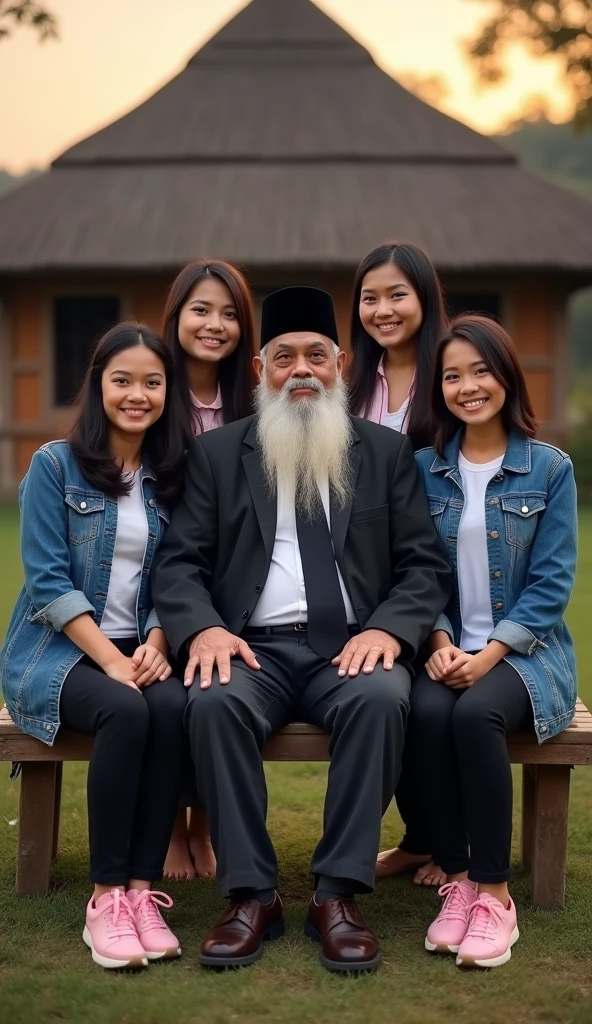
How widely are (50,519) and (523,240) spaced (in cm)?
1450

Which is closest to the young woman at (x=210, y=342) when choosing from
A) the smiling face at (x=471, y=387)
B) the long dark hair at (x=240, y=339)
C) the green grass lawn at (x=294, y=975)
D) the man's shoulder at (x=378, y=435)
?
the long dark hair at (x=240, y=339)

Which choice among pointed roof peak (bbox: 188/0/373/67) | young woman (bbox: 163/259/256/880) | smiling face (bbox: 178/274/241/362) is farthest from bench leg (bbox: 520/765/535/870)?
pointed roof peak (bbox: 188/0/373/67)

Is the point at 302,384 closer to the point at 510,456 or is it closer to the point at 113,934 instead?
the point at 510,456

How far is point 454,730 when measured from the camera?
365cm

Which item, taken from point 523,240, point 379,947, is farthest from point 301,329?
point 523,240

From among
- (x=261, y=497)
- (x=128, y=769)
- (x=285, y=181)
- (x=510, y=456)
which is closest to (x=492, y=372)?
(x=510, y=456)

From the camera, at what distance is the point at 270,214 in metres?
17.6

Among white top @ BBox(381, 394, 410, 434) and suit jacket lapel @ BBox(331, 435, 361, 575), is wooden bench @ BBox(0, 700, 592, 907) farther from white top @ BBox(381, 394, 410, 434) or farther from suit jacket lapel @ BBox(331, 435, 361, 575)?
white top @ BBox(381, 394, 410, 434)

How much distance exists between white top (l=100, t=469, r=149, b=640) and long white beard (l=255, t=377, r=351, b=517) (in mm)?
470

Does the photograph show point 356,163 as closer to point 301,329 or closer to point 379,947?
point 301,329

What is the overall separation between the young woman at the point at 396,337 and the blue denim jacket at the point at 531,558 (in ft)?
1.38

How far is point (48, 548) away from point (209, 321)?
1176 mm

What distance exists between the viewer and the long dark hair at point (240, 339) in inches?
184

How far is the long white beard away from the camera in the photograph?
417cm
